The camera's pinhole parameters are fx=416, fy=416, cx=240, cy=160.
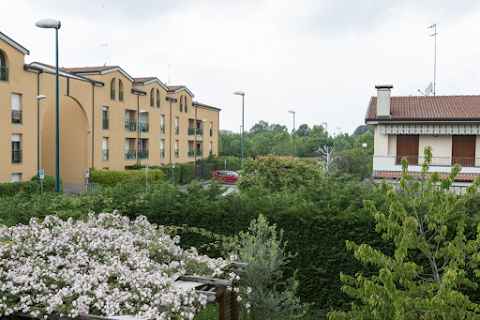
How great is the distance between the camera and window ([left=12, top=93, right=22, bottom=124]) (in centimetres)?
2732

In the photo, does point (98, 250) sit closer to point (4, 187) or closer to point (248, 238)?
point (248, 238)

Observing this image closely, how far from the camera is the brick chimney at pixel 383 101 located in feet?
77.4

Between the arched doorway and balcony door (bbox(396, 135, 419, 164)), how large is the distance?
2442 centimetres

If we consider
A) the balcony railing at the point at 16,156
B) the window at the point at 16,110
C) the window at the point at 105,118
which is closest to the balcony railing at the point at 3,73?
the window at the point at 16,110

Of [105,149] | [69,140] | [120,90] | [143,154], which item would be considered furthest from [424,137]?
[143,154]

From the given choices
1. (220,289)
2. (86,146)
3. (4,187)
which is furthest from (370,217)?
(86,146)

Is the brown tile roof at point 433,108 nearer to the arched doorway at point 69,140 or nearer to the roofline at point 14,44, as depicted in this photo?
the roofline at point 14,44

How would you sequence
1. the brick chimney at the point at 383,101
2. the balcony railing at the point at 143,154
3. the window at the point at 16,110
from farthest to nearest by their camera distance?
the balcony railing at the point at 143,154 < the window at the point at 16,110 < the brick chimney at the point at 383,101

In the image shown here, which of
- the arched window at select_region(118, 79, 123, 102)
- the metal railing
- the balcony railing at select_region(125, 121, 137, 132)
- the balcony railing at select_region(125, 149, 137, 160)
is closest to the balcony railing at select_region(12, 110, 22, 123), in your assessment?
the arched window at select_region(118, 79, 123, 102)

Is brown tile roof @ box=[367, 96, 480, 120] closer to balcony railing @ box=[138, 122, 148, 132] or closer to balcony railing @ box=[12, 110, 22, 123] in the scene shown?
balcony railing @ box=[12, 110, 22, 123]

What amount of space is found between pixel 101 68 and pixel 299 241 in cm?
3251

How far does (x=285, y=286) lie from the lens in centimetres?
780

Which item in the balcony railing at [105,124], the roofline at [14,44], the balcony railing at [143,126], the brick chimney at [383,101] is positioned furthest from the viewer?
the balcony railing at [143,126]

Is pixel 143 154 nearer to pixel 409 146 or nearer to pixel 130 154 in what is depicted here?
pixel 130 154
